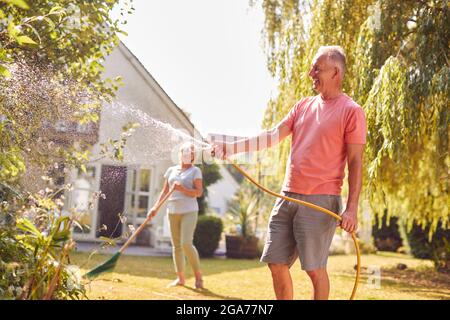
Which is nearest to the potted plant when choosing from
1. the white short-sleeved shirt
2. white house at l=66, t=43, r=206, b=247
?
the white short-sleeved shirt

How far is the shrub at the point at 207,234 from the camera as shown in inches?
275

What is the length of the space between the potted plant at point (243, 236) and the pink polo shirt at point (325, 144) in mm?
5163

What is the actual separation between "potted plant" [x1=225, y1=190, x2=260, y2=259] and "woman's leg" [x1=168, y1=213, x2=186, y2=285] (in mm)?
2995

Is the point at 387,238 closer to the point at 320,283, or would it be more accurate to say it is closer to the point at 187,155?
the point at 187,155

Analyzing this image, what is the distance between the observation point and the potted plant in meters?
7.57

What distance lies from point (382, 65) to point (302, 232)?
244cm

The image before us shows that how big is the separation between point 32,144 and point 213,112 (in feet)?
5.69

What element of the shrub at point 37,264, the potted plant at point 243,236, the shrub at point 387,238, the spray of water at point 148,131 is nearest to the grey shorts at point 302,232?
the shrub at point 37,264

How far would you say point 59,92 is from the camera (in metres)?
3.35

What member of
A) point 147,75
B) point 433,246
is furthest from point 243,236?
point 147,75

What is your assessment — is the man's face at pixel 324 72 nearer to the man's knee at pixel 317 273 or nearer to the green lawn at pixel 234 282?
the man's knee at pixel 317 273

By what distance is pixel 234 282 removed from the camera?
5051 mm

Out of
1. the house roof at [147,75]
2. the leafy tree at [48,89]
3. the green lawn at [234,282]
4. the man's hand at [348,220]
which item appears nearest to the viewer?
the man's hand at [348,220]
